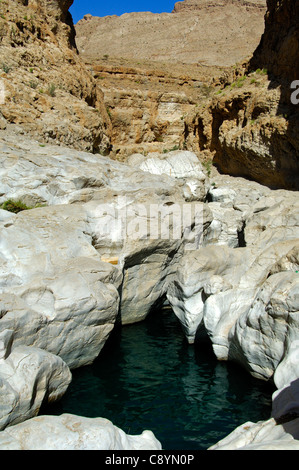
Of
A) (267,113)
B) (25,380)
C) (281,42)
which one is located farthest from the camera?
(281,42)

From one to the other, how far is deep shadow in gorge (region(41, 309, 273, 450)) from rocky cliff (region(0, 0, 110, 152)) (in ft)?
A: 34.7

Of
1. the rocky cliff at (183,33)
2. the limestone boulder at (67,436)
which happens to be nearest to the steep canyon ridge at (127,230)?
the limestone boulder at (67,436)

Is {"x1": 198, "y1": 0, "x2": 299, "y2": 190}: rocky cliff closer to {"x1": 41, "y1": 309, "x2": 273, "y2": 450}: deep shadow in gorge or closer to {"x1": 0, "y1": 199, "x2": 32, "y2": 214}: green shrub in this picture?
{"x1": 41, "y1": 309, "x2": 273, "y2": 450}: deep shadow in gorge

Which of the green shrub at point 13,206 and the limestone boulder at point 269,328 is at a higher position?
the green shrub at point 13,206

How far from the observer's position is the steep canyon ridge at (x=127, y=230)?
7.94 meters

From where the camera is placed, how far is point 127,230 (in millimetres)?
13430

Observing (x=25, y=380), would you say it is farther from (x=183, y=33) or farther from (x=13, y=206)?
(x=183, y=33)

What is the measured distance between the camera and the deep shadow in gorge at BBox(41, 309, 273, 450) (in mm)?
8242

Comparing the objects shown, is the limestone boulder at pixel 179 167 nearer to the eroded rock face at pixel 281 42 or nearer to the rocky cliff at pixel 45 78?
the rocky cliff at pixel 45 78

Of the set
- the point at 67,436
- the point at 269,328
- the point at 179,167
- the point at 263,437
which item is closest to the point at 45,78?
the point at 179,167

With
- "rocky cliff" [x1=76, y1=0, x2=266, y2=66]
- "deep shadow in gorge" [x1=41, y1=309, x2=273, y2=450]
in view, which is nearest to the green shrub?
"deep shadow in gorge" [x1=41, y1=309, x2=273, y2=450]

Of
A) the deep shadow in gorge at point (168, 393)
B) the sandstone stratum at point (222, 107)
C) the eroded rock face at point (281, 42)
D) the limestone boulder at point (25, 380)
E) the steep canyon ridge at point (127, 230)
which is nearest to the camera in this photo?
the limestone boulder at point (25, 380)

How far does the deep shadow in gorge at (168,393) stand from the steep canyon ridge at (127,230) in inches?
19.4

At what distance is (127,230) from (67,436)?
819 cm
